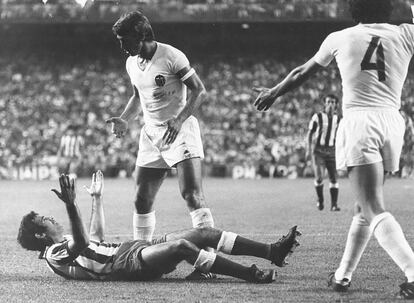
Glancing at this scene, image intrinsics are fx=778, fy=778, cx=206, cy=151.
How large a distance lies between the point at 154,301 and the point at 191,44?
33.0m

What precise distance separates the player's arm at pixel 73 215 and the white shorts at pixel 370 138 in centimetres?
190

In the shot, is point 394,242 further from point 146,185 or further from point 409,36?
point 146,185

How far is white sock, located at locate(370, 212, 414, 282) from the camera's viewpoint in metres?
5.04

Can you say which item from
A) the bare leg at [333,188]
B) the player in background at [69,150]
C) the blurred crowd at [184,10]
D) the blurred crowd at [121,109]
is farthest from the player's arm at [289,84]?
the blurred crowd at [184,10]

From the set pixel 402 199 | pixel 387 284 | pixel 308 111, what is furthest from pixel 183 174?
pixel 308 111

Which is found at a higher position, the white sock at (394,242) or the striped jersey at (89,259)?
the white sock at (394,242)

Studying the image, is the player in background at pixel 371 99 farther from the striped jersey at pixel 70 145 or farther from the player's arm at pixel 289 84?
the striped jersey at pixel 70 145

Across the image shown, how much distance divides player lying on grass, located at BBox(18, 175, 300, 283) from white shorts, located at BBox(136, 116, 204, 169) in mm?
892

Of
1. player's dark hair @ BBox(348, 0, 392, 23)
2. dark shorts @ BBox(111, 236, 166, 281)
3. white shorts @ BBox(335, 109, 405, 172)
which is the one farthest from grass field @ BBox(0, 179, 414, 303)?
player's dark hair @ BBox(348, 0, 392, 23)

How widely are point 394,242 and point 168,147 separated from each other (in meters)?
2.47

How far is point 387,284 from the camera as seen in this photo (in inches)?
233

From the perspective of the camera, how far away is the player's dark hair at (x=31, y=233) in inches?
248

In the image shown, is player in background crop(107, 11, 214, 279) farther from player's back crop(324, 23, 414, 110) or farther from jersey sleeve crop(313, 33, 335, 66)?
player's back crop(324, 23, 414, 110)

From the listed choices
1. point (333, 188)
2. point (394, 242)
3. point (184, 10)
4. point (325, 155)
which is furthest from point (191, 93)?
point (184, 10)
